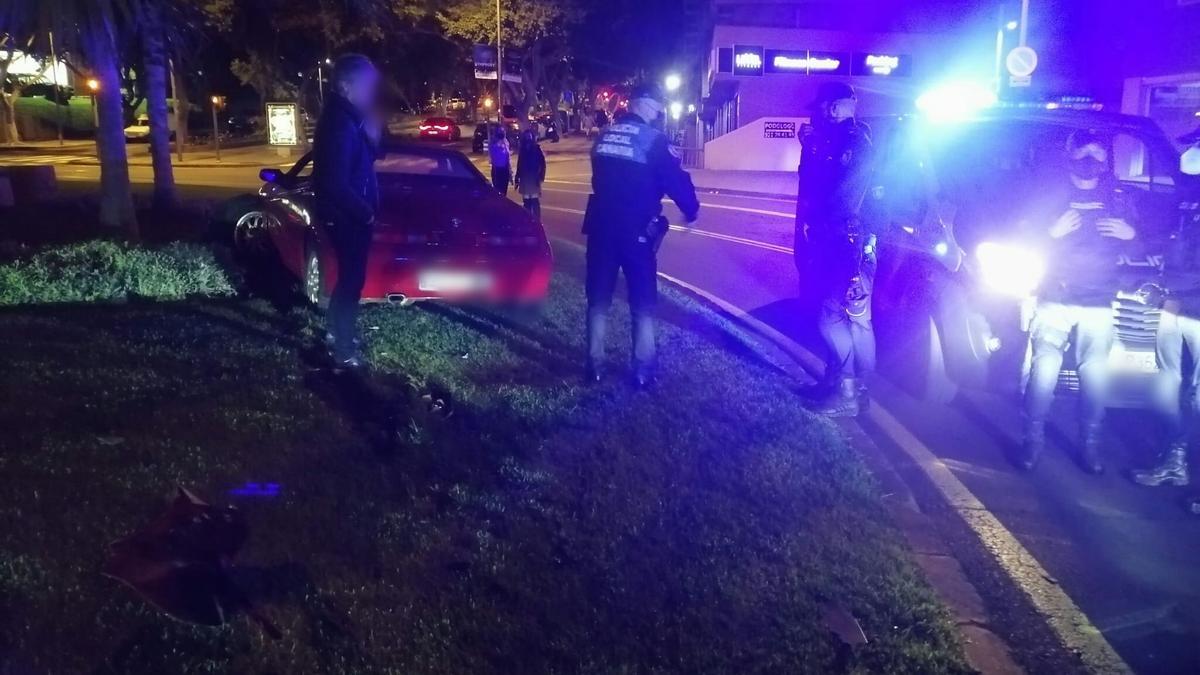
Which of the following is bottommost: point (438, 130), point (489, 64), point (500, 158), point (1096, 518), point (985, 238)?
point (1096, 518)

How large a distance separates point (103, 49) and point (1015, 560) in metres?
10.5

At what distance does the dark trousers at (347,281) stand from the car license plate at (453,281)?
1757mm

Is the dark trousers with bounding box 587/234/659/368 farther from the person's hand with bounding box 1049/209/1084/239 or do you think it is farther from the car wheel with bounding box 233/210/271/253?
the car wheel with bounding box 233/210/271/253

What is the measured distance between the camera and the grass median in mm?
3463

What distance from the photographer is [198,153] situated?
46594mm

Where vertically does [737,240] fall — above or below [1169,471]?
above

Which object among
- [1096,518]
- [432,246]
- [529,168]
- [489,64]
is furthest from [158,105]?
[489,64]

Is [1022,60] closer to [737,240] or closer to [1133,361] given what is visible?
[737,240]

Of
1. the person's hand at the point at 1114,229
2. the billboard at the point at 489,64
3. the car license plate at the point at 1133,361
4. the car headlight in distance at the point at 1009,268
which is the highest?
the billboard at the point at 489,64

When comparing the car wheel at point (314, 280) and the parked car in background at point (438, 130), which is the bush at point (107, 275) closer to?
the car wheel at point (314, 280)

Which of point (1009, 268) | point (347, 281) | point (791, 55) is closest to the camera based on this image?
point (1009, 268)

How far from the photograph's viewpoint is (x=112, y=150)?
1212 cm

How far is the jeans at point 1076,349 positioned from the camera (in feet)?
17.9

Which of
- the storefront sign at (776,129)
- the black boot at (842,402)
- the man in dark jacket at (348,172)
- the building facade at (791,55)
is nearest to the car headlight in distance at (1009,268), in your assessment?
the black boot at (842,402)
